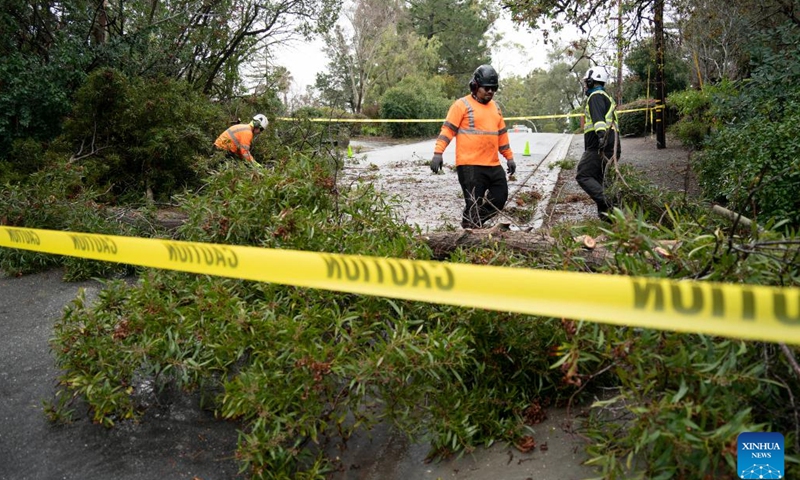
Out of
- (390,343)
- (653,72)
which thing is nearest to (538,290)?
(390,343)

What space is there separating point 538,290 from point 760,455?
974 mm

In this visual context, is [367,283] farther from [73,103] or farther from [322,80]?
[322,80]

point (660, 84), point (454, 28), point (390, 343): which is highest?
point (454, 28)

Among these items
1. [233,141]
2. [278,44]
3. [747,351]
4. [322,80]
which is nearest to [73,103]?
[233,141]

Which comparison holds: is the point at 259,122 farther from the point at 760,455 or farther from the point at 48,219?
the point at 760,455

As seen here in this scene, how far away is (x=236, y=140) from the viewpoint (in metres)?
8.24

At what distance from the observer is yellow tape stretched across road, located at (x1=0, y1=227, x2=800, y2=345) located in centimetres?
190

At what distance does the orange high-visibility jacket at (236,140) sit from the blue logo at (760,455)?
6893 mm

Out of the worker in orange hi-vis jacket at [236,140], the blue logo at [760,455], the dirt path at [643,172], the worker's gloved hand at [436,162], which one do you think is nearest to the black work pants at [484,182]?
the worker's gloved hand at [436,162]

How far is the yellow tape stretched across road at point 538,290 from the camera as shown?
1.90 meters

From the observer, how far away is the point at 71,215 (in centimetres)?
604

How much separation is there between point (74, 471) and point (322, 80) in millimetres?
36788

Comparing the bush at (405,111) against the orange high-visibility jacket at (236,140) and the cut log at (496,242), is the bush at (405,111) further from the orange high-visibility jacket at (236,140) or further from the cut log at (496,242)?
the cut log at (496,242)

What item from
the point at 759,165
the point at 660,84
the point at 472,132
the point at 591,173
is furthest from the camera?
the point at 660,84
